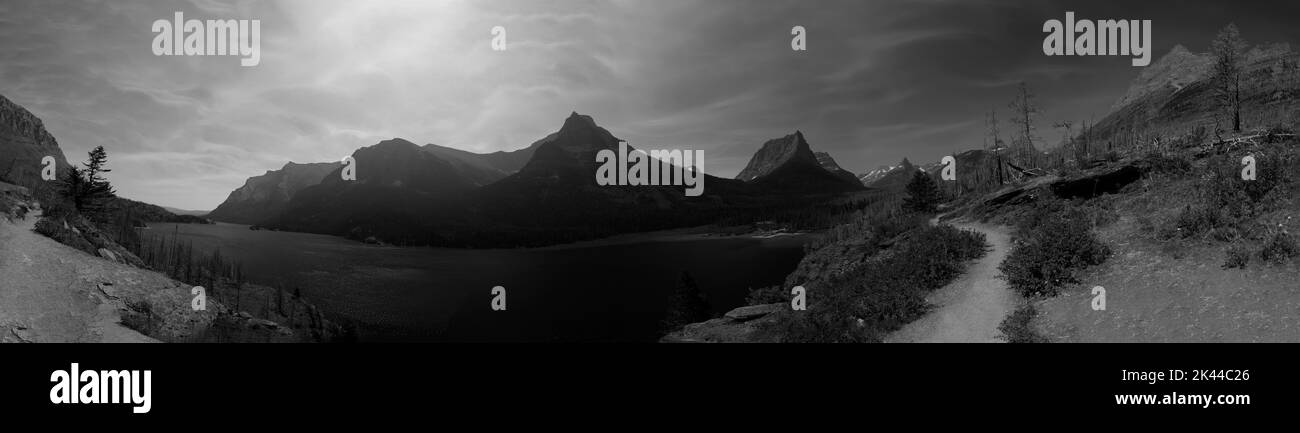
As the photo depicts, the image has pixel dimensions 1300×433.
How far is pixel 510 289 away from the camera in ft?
326

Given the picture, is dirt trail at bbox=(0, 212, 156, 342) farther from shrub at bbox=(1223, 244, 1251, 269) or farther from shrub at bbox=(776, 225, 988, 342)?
shrub at bbox=(1223, 244, 1251, 269)

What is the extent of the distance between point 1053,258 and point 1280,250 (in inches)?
248

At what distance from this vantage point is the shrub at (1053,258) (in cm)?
1908

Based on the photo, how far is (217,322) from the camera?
36.2 m

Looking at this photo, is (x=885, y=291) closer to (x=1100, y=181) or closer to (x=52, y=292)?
(x=1100, y=181)

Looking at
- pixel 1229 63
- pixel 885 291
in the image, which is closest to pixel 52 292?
pixel 885 291

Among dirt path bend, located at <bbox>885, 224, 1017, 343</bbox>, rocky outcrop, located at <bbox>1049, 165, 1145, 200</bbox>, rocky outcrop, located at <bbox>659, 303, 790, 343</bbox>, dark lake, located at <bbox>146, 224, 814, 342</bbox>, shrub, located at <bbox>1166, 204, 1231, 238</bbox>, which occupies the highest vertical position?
rocky outcrop, located at <bbox>1049, 165, 1145, 200</bbox>

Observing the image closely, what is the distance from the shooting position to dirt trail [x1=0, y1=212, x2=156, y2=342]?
1939cm

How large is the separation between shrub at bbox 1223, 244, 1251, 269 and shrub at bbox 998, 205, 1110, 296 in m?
3.82

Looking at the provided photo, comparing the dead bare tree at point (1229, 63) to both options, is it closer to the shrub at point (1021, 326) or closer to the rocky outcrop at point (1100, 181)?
the rocky outcrop at point (1100, 181)

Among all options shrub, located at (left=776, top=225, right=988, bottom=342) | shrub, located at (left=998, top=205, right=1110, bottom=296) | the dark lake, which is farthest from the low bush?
the dark lake
